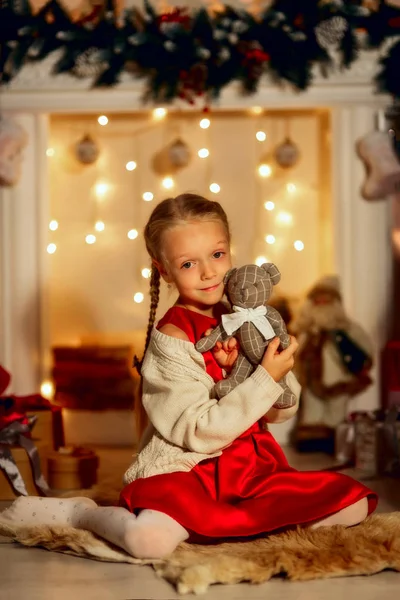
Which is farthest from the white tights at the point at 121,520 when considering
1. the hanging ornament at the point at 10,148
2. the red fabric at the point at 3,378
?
the hanging ornament at the point at 10,148

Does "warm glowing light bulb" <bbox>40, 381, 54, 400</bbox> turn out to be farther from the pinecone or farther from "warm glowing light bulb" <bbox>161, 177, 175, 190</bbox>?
the pinecone

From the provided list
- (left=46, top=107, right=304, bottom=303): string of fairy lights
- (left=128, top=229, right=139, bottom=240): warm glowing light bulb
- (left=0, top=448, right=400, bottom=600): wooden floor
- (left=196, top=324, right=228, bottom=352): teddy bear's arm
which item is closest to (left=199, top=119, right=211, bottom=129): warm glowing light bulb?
(left=46, top=107, right=304, bottom=303): string of fairy lights

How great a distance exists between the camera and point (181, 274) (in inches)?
87.0

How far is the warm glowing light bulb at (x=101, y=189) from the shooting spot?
13.2 ft

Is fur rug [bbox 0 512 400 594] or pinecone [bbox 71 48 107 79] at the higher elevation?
pinecone [bbox 71 48 107 79]

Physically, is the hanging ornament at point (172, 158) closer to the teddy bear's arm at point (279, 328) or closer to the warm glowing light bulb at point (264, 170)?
the warm glowing light bulb at point (264, 170)

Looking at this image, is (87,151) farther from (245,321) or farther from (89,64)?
(245,321)

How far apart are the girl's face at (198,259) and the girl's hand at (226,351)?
11cm

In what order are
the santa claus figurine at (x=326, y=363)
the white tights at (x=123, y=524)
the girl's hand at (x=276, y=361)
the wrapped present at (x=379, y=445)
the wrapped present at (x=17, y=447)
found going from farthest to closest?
the santa claus figurine at (x=326, y=363), the wrapped present at (x=379, y=445), the wrapped present at (x=17, y=447), the girl's hand at (x=276, y=361), the white tights at (x=123, y=524)

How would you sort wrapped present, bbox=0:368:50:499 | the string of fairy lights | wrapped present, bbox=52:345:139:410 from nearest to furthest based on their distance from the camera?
wrapped present, bbox=0:368:50:499, wrapped present, bbox=52:345:139:410, the string of fairy lights

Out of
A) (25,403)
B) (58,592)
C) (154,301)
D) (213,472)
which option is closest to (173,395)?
(213,472)

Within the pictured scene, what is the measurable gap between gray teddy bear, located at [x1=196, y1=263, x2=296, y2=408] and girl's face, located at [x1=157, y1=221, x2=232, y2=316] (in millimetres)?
58

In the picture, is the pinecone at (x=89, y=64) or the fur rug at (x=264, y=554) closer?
the fur rug at (x=264, y=554)

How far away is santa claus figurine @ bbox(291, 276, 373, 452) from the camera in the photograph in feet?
11.6
